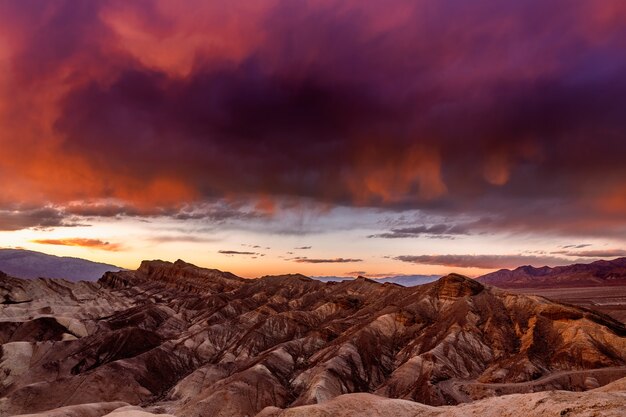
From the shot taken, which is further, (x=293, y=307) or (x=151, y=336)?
(x=293, y=307)

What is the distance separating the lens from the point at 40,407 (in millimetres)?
98688

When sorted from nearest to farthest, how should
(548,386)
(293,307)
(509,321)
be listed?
1. (548,386)
2. (509,321)
3. (293,307)

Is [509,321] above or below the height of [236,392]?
above

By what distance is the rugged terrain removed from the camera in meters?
92.9

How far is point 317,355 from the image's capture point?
11950 cm

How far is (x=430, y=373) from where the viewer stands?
97.0 meters

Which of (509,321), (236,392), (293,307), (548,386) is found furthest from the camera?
(293,307)

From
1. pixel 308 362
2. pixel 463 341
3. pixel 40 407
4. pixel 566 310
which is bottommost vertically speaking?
pixel 40 407

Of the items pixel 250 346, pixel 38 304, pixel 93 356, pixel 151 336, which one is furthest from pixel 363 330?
pixel 38 304

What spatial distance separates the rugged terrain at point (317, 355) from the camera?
9288 centimetres

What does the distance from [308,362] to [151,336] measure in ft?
203

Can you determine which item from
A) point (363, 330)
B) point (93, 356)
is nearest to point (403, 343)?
point (363, 330)

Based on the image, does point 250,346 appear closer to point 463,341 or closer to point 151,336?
point 151,336

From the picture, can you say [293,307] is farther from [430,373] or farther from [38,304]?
[38,304]
